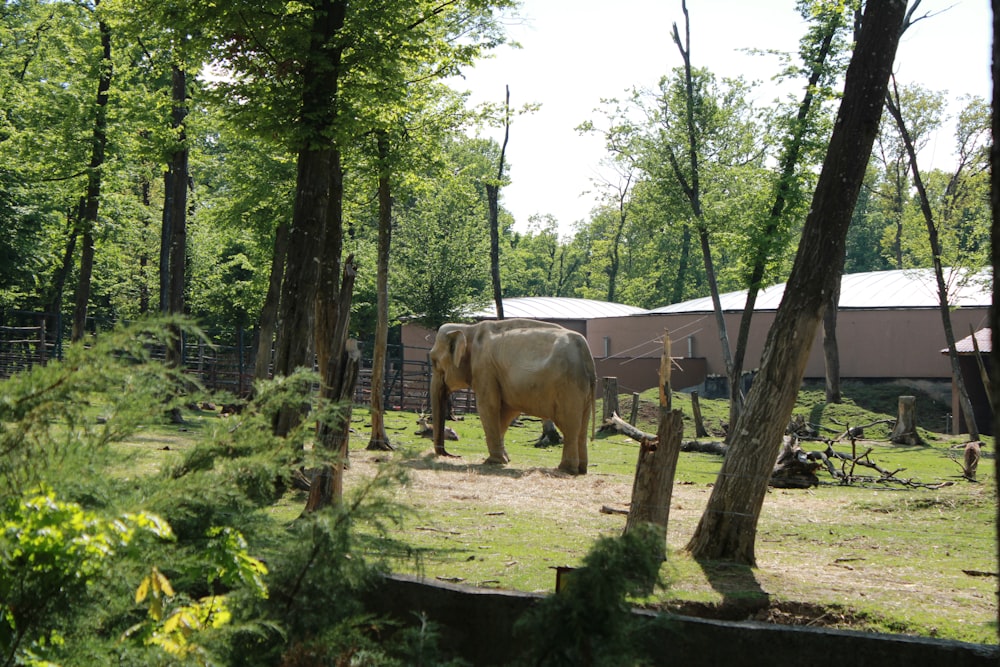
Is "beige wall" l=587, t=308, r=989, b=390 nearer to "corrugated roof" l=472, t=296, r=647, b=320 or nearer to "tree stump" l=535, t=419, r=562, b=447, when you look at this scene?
"corrugated roof" l=472, t=296, r=647, b=320

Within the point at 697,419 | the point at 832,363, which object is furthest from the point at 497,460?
the point at 832,363

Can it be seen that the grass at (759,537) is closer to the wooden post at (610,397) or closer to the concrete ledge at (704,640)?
the concrete ledge at (704,640)

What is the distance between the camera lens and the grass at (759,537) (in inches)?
280

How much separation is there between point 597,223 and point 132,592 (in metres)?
69.4

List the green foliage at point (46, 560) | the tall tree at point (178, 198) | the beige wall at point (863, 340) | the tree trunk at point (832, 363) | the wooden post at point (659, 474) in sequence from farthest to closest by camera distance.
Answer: the beige wall at point (863, 340) < the tree trunk at point (832, 363) < the tall tree at point (178, 198) < the wooden post at point (659, 474) < the green foliage at point (46, 560)

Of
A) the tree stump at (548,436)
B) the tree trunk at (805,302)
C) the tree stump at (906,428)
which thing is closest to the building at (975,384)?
the tree stump at (906,428)

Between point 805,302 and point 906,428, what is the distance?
65.2ft

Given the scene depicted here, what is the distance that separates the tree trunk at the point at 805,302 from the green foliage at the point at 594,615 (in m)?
4.86

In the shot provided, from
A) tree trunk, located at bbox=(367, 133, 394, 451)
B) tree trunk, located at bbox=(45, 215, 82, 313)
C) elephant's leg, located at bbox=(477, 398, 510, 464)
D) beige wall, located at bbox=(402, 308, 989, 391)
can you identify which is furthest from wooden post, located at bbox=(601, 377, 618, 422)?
tree trunk, located at bbox=(45, 215, 82, 313)

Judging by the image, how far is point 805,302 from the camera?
8.86 metres

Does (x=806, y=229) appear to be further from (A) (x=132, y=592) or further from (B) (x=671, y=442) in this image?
(A) (x=132, y=592)

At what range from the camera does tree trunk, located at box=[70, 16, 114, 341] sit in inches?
795

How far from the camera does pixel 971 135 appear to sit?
152 ft

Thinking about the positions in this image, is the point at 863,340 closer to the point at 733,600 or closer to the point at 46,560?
the point at 733,600
